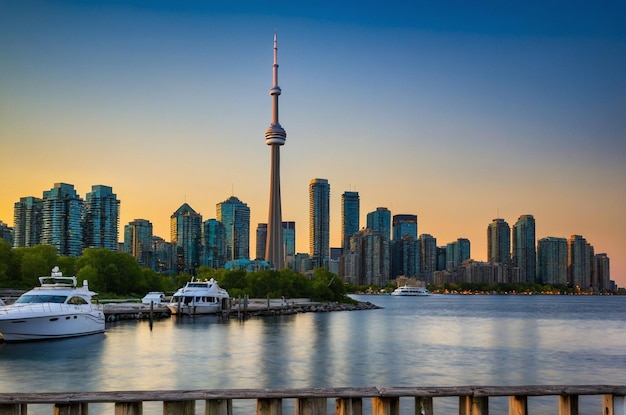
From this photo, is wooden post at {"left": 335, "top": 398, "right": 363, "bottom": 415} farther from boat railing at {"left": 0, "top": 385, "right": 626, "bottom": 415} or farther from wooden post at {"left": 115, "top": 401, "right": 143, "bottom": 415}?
wooden post at {"left": 115, "top": 401, "right": 143, "bottom": 415}

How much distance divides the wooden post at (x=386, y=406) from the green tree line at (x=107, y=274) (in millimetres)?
92237

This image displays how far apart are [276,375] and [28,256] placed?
241 ft

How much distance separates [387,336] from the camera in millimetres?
73312

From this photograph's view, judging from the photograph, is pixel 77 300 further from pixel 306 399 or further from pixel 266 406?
pixel 306 399

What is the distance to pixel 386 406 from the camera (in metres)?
14.6

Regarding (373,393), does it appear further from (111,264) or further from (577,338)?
(111,264)

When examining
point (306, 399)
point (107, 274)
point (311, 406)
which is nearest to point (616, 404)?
point (311, 406)

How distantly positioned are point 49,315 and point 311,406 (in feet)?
143

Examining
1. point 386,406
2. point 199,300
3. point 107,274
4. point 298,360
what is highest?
point 107,274

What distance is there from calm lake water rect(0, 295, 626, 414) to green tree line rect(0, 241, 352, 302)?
31636mm

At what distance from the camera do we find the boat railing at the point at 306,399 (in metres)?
13.8

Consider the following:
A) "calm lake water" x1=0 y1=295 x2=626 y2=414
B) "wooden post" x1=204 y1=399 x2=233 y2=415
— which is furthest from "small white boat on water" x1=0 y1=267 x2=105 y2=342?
"wooden post" x1=204 y1=399 x2=233 y2=415

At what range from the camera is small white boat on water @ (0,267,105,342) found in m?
50.6

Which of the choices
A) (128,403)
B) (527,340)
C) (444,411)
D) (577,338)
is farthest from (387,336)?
(128,403)
